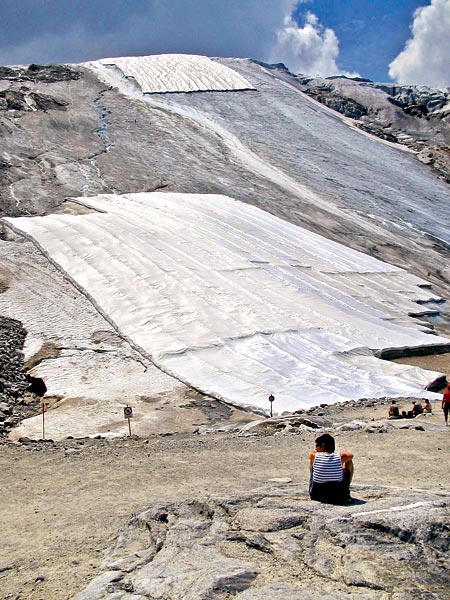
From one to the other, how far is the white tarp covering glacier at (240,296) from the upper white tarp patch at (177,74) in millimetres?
20886

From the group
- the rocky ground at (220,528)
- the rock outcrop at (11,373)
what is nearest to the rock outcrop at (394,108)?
the rock outcrop at (11,373)

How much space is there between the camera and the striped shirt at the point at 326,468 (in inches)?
247

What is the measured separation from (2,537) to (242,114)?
45157mm

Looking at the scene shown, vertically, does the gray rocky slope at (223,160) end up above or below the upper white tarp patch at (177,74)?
below

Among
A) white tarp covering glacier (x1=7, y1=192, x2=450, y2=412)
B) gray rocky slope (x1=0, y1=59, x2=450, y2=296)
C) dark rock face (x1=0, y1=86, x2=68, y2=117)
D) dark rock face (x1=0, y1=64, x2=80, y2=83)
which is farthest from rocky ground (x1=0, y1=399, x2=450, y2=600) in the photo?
dark rock face (x1=0, y1=64, x2=80, y2=83)

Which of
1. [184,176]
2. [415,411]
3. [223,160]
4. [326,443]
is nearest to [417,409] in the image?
[415,411]

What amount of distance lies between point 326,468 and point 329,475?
7 centimetres

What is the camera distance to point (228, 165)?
39844mm

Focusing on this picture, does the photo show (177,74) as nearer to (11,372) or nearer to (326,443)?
(11,372)

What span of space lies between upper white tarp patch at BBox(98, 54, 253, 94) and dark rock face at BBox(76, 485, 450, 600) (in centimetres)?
4548

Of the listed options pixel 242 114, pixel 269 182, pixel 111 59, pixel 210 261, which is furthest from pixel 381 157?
pixel 210 261

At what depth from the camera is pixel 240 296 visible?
22.1m

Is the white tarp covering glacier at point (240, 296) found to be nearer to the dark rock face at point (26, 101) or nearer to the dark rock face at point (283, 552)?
the dark rock face at point (283, 552)

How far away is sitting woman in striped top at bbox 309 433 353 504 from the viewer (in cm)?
624
